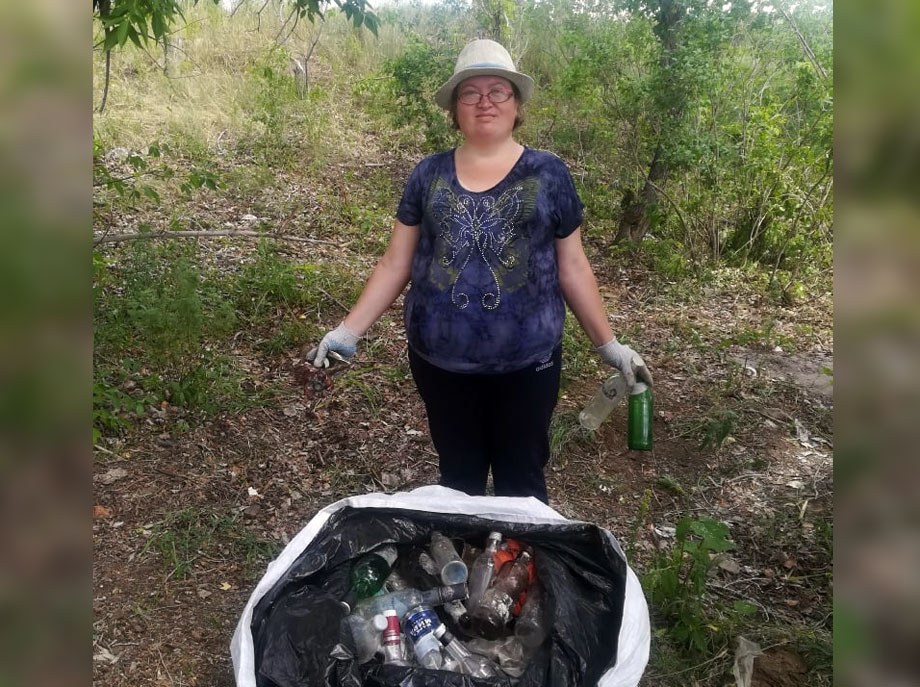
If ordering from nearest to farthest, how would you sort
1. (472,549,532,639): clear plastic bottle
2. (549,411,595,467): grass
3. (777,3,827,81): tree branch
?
(472,549,532,639): clear plastic bottle, (549,411,595,467): grass, (777,3,827,81): tree branch

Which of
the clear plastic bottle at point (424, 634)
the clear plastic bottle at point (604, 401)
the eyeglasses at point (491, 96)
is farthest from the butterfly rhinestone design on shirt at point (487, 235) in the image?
the clear plastic bottle at point (424, 634)

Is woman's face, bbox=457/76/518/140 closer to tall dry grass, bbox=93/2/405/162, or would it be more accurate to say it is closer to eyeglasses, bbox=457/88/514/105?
eyeglasses, bbox=457/88/514/105

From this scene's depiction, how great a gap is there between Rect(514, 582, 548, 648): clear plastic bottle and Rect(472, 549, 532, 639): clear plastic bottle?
0.11 feet

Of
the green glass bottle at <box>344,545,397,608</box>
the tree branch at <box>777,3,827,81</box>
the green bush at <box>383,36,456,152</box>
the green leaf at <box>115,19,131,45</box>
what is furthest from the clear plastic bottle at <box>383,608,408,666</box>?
the green bush at <box>383,36,456,152</box>

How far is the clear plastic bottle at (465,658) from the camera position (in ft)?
5.84

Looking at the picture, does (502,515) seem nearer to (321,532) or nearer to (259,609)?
(321,532)

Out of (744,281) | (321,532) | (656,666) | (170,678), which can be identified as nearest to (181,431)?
(170,678)

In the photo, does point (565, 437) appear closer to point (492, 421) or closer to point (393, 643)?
point (492, 421)

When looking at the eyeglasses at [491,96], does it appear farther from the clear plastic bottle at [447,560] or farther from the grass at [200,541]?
the grass at [200,541]

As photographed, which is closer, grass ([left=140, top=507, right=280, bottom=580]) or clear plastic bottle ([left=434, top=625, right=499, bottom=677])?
clear plastic bottle ([left=434, top=625, right=499, bottom=677])

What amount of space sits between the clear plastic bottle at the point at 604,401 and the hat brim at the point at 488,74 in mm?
966

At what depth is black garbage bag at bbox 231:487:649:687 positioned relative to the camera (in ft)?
5.28
